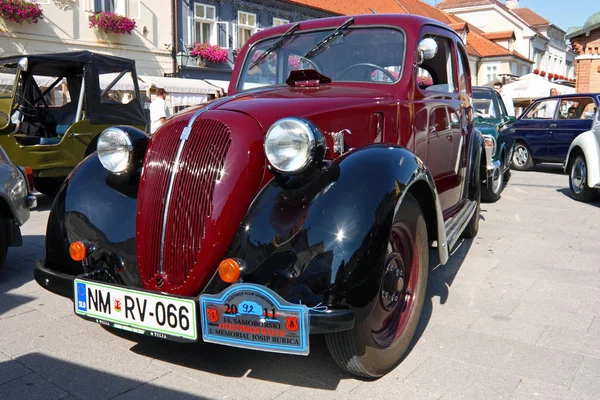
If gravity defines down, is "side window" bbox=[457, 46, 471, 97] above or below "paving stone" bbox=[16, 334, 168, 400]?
above

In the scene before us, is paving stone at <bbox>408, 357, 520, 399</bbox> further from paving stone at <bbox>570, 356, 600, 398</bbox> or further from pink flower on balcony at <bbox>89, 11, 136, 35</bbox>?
pink flower on balcony at <bbox>89, 11, 136, 35</bbox>

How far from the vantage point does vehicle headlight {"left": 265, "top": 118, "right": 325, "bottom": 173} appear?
2520 millimetres

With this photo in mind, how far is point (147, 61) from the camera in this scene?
750 inches

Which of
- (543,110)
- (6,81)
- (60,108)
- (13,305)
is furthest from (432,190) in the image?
(543,110)

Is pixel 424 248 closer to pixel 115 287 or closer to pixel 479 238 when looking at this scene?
pixel 115 287

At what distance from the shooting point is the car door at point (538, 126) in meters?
12.1

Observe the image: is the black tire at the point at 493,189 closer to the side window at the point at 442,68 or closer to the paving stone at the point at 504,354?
the side window at the point at 442,68

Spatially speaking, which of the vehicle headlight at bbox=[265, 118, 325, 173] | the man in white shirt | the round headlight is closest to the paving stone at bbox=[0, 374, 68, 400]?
the round headlight

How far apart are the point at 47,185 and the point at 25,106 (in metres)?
1.36

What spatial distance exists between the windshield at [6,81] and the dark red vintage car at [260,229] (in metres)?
6.44

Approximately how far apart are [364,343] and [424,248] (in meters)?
0.81

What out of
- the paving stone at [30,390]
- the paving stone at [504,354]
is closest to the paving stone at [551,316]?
the paving stone at [504,354]

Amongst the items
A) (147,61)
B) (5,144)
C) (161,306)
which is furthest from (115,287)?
(147,61)

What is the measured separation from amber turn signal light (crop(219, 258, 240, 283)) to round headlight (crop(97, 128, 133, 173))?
0.92m
